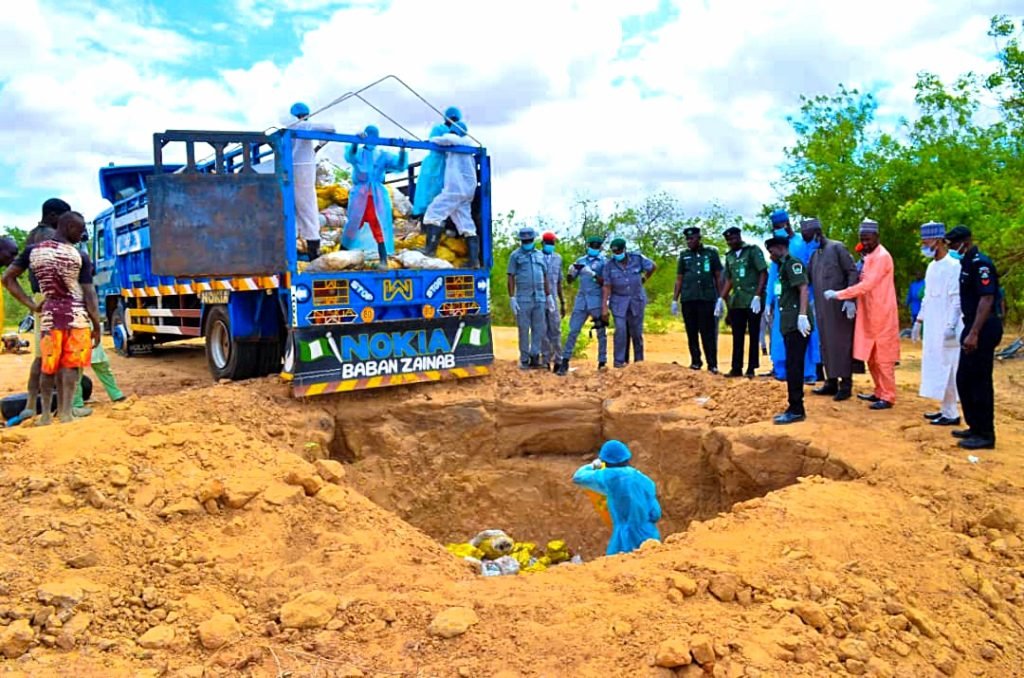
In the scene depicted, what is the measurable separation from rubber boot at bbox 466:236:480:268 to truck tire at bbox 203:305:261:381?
7.12ft

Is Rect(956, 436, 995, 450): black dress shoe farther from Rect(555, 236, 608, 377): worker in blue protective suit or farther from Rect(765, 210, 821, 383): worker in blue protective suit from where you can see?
Rect(555, 236, 608, 377): worker in blue protective suit

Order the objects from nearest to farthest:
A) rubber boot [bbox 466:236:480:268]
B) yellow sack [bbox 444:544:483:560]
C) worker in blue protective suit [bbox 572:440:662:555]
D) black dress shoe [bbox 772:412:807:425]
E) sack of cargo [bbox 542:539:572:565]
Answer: worker in blue protective suit [bbox 572:440:662:555] < black dress shoe [bbox 772:412:807:425] < yellow sack [bbox 444:544:483:560] < sack of cargo [bbox 542:539:572:565] < rubber boot [bbox 466:236:480:268]

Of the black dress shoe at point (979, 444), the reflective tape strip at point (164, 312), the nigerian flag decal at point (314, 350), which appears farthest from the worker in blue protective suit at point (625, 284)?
the reflective tape strip at point (164, 312)

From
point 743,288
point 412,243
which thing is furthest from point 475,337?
point 743,288

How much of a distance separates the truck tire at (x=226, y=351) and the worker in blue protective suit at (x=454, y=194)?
1913mm

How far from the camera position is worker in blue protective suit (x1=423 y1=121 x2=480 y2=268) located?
24.8 ft

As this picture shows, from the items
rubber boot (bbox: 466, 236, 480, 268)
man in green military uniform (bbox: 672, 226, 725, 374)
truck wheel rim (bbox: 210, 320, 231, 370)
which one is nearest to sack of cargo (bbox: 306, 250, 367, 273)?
rubber boot (bbox: 466, 236, 480, 268)

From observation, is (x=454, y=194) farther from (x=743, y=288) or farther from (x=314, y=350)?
(x=743, y=288)

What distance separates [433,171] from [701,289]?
115 inches

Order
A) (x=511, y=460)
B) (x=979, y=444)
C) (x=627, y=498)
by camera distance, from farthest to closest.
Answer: (x=511, y=460) → (x=979, y=444) → (x=627, y=498)

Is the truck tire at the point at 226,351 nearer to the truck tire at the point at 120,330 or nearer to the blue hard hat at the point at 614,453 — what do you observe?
the truck tire at the point at 120,330

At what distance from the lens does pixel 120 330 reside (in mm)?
11297

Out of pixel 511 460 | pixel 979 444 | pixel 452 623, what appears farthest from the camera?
pixel 511 460

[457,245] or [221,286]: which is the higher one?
[457,245]
